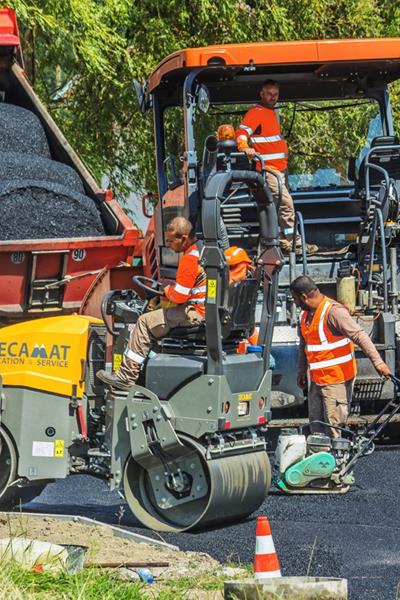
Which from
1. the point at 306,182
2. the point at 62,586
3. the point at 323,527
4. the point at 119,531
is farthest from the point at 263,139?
the point at 62,586

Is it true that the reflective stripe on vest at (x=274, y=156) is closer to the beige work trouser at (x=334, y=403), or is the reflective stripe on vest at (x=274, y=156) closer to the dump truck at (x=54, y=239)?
the dump truck at (x=54, y=239)

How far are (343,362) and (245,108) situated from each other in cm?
253

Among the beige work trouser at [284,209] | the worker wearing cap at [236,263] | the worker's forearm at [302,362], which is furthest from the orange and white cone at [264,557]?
the beige work trouser at [284,209]

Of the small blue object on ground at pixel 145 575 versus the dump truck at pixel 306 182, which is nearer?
the small blue object on ground at pixel 145 575

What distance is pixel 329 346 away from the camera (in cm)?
916

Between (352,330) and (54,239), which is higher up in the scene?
(54,239)

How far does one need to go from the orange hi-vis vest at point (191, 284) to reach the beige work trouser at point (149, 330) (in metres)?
0.05

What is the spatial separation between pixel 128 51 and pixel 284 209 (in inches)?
218

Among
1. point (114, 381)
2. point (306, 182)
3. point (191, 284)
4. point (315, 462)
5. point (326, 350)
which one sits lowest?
point (315, 462)

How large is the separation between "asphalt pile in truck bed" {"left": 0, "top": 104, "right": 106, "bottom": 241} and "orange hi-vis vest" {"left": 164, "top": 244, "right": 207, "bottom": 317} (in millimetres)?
2330

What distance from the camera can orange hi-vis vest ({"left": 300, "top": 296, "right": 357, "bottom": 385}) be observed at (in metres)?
9.13

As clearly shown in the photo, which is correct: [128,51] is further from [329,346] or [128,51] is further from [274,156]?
[329,346]

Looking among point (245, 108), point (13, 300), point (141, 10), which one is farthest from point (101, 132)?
point (13, 300)

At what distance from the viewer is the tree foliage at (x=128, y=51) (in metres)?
13.9
